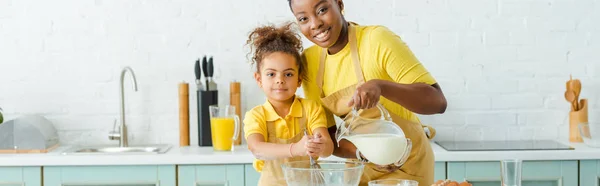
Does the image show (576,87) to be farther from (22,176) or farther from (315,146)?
(22,176)

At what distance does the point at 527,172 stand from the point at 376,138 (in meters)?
1.72

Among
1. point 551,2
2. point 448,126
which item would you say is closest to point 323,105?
point 448,126

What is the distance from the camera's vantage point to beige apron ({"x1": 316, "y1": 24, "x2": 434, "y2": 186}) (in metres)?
2.30

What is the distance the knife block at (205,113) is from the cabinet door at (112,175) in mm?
348

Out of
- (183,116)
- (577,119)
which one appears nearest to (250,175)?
(183,116)

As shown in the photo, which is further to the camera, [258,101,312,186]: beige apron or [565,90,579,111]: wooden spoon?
[565,90,579,111]: wooden spoon

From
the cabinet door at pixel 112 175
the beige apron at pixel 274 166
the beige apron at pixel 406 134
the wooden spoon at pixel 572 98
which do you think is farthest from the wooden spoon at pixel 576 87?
the cabinet door at pixel 112 175

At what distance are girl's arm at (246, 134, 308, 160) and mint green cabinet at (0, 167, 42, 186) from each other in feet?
4.93

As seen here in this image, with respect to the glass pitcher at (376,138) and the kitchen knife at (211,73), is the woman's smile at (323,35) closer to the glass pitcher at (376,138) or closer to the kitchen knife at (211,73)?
the glass pitcher at (376,138)

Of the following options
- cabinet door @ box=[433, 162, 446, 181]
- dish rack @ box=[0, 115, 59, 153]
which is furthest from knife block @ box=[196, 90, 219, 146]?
cabinet door @ box=[433, 162, 446, 181]

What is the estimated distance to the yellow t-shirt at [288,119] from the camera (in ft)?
7.83

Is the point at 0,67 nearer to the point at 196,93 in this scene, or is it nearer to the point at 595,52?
the point at 196,93

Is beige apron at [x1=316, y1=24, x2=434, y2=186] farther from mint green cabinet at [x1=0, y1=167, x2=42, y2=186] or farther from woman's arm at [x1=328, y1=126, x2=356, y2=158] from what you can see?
mint green cabinet at [x1=0, y1=167, x2=42, y2=186]

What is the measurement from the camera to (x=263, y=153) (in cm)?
225
